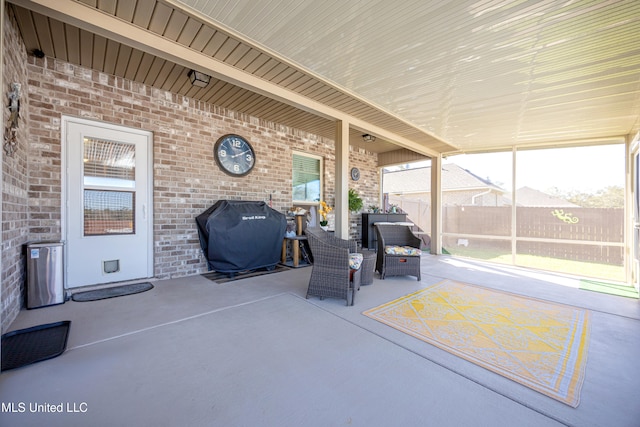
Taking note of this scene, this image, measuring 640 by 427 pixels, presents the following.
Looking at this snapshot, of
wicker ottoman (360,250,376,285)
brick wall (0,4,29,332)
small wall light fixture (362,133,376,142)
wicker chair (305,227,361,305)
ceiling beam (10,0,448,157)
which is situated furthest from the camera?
small wall light fixture (362,133,376,142)

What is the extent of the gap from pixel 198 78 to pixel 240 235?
242cm

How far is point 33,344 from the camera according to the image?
221 centimetres

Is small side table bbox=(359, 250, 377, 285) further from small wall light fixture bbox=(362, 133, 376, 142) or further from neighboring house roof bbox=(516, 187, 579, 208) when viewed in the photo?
neighboring house roof bbox=(516, 187, 579, 208)

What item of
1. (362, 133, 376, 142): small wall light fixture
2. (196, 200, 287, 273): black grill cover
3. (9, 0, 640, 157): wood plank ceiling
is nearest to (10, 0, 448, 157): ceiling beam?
(9, 0, 640, 157): wood plank ceiling

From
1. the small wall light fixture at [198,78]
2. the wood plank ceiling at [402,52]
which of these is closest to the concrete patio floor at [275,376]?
the wood plank ceiling at [402,52]

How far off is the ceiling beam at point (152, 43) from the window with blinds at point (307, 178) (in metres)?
2.20

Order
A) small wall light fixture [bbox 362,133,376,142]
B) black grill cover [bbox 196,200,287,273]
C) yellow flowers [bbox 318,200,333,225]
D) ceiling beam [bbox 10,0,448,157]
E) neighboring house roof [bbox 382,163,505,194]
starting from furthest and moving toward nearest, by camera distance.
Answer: neighboring house roof [bbox 382,163,505,194]
small wall light fixture [bbox 362,133,376,142]
yellow flowers [bbox 318,200,333,225]
black grill cover [bbox 196,200,287,273]
ceiling beam [bbox 10,0,448,157]

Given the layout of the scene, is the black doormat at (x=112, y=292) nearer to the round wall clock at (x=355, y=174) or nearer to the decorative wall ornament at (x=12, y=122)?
the decorative wall ornament at (x=12, y=122)

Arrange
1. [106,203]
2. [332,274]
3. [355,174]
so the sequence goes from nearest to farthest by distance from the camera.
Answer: [332,274], [106,203], [355,174]

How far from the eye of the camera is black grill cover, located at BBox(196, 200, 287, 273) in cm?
422

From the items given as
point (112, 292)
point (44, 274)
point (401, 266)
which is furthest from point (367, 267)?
point (44, 274)

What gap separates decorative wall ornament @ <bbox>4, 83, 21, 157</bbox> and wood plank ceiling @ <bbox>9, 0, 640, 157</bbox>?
2.52 ft

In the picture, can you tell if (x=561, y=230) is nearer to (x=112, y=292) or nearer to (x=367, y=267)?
(x=367, y=267)

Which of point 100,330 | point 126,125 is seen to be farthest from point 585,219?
point 126,125
